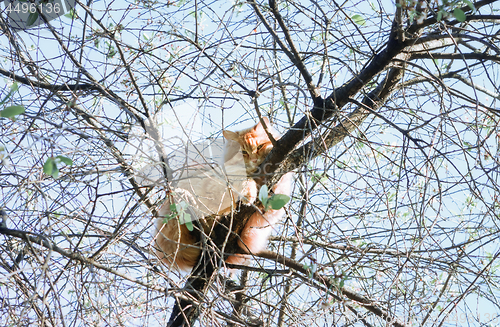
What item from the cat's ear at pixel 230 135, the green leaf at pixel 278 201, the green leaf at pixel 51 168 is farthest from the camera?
the cat's ear at pixel 230 135

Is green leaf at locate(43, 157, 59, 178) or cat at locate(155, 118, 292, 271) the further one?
cat at locate(155, 118, 292, 271)

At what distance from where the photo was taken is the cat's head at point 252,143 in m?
3.73

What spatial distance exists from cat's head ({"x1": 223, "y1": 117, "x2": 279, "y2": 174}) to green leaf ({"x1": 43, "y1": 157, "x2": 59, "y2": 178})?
211 centimetres

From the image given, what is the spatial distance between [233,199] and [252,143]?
2.63 ft

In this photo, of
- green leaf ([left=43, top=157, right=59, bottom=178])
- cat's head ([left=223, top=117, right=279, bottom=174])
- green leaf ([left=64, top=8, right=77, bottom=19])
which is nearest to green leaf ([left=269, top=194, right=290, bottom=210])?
green leaf ([left=43, top=157, right=59, bottom=178])

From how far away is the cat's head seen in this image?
12.2 feet

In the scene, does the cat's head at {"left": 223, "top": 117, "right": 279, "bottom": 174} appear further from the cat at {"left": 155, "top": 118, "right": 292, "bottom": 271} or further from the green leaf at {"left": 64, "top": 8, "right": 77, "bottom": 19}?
the green leaf at {"left": 64, "top": 8, "right": 77, "bottom": 19}

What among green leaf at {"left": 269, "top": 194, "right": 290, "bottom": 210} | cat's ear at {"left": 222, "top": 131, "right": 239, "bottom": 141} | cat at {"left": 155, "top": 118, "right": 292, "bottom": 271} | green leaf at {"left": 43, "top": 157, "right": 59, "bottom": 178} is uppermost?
cat's ear at {"left": 222, "top": 131, "right": 239, "bottom": 141}

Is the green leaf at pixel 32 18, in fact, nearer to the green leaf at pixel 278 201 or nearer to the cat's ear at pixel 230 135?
the cat's ear at pixel 230 135

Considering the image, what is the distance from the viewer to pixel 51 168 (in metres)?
1.64

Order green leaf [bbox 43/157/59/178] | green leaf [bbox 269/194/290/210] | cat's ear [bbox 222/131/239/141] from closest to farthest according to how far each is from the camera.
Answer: green leaf [bbox 43/157/59/178], green leaf [bbox 269/194/290/210], cat's ear [bbox 222/131/239/141]

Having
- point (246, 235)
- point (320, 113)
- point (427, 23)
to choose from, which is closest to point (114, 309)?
point (246, 235)

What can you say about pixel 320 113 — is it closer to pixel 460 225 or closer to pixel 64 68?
pixel 460 225

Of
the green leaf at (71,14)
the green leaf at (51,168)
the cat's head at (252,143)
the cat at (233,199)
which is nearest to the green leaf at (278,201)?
the green leaf at (51,168)
